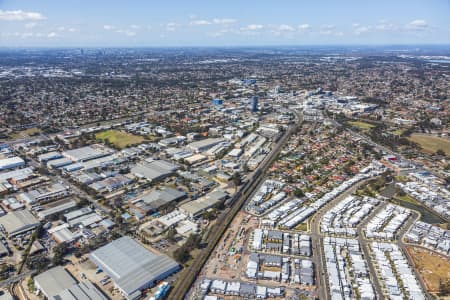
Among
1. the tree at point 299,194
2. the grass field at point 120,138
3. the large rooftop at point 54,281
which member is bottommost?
the large rooftop at point 54,281

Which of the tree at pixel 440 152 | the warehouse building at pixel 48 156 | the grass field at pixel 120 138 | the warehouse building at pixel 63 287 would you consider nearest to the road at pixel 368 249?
the warehouse building at pixel 63 287

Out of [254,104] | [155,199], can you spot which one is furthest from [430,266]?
[254,104]

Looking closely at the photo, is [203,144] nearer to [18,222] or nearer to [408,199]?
[18,222]

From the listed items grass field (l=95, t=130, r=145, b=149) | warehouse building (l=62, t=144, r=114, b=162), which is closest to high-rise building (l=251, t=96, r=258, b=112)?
grass field (l=95, t=130, r=145, b=149)

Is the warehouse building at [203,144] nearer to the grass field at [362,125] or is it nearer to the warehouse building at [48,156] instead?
the warehouse building at [48,156]

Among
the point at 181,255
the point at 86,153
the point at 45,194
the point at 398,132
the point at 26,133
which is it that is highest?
the point at 398,132

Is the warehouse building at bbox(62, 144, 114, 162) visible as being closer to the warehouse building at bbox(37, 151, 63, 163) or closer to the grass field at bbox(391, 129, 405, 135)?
the warehouse building at bbox(37, 151, 63, 163)
